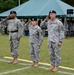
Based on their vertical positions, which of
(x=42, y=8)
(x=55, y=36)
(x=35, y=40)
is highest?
(x=42, y=8)

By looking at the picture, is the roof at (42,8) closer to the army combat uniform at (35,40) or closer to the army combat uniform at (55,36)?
the army combat uniform at (35,40)

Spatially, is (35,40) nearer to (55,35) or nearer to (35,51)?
(35,51)

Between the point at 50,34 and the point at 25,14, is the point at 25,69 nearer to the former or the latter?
the point at 50,34

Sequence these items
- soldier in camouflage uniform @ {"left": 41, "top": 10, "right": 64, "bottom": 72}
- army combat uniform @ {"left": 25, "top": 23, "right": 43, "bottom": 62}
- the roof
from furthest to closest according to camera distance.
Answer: the roof
army combat uniform @ {"left": 25, "top": 23, "right": 43, "bottom": 62}
soldier in camouflage uniform @ {"left": 41, "top": 10, "right": 64, "bottom": 72}

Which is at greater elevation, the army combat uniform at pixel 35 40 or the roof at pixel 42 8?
the roof at pixel 42 8

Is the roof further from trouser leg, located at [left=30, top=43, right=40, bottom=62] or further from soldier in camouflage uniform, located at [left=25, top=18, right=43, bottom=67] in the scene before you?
trouser leg, located at [left=30, top=43, right=40, bottom=62]

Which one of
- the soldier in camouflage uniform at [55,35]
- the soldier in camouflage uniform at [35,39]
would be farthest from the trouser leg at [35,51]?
the soldier in camouflage uniform at [55,35]

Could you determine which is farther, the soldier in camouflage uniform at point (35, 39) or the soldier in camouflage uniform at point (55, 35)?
the soldier in camouflage uniform at point (35, 39)

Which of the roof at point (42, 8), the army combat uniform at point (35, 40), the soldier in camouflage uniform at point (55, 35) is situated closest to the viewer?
the soldier in camouflage uniform at point (55, 35)

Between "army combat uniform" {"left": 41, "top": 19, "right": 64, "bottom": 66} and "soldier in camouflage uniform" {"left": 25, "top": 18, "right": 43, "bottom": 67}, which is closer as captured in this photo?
"army combat uniform" {"left": 41, "top": 19, "right": 64, "bottom": 66}

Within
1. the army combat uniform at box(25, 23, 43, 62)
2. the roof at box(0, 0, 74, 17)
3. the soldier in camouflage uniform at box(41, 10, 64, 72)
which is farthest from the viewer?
the roof at box(0, 0, 74, 17)

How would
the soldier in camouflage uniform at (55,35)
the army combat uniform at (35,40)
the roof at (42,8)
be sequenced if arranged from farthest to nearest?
the roof at (42,8) < the army combat uniform at (35,40) < the soldier in camouflage uniform at (55,35)

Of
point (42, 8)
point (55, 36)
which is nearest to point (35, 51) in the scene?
point (55, 36)

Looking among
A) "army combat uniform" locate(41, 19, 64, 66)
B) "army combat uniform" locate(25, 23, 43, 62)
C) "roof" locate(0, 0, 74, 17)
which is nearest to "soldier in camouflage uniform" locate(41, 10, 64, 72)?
"army combat uniform" locate(41, 19, 64, 66)
